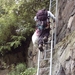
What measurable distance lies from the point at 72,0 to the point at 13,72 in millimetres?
3915

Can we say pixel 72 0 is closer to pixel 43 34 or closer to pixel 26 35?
pixel 43 34

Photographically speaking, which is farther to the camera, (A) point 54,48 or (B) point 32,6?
(B) point 32,6

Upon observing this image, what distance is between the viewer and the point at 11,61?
920 cm

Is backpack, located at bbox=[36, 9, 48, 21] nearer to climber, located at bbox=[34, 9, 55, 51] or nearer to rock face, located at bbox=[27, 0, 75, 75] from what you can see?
climber, located at bbox=[34, 9, 55, 51]

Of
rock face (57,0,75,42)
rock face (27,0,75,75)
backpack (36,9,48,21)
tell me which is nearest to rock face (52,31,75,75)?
rock face (27,0,75,75)

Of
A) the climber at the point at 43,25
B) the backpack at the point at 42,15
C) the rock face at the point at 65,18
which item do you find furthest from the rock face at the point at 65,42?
the backpack at the point at 42,15

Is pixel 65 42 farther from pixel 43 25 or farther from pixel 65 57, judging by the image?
pixel 43 25

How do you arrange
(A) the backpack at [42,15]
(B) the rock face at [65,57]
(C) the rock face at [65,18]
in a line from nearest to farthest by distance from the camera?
(B) the rock face at [65,57] → (C) the rock face at [65,18] → (A) the backpack at [42,15]

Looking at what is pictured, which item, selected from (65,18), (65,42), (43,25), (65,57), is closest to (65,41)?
(65,42)

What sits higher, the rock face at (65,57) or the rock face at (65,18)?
the rock face at (65,18)

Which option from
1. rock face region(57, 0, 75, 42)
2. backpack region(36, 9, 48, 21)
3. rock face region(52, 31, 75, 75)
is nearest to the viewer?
rock face region(52, 31, 75, 75)

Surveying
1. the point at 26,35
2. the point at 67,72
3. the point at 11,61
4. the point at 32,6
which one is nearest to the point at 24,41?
the point at 26,35

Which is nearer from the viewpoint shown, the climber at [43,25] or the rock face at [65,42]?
the rock face at [65,42]

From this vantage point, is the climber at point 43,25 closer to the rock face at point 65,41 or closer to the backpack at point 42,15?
the backpack at point 42,15
